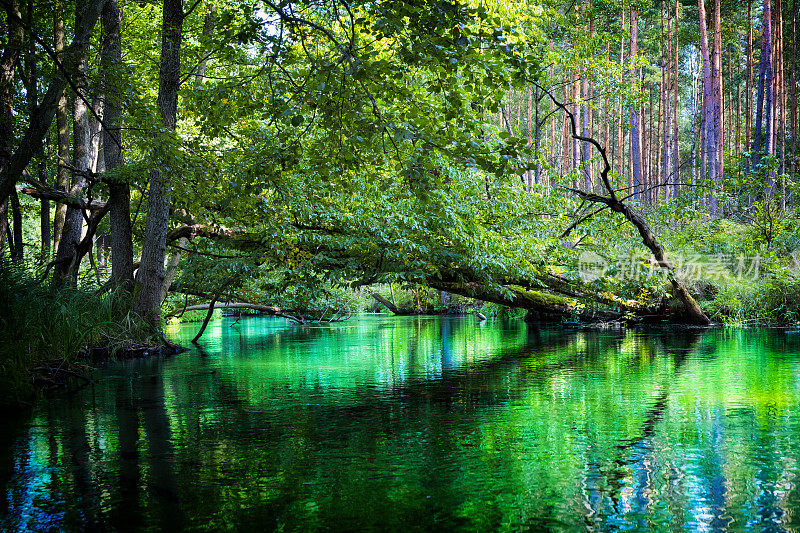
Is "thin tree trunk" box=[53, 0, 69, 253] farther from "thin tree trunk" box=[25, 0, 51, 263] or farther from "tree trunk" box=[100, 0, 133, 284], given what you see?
"tree trunk" box=[100, 0, 133, 284]

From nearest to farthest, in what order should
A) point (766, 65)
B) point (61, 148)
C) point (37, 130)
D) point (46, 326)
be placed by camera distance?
point (37, 130)
point (46, 326)
point (61, 148)
point (766, 65)

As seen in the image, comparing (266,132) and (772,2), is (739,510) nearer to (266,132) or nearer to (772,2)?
→ (266,132)

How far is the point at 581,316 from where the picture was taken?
796 inches

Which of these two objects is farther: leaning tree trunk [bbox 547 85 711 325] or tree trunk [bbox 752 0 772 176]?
tree trunk [bbox 752 0 772 176]

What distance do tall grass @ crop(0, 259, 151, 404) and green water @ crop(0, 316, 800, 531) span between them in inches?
24.0

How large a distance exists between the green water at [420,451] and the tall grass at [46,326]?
0.61 m

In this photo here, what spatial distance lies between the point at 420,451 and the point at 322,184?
813 cm

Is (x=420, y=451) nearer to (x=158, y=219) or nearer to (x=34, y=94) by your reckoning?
(x=34, y=94)

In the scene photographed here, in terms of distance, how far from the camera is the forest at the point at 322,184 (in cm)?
625

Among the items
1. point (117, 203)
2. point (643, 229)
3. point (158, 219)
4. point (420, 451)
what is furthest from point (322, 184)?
point (420, 451)

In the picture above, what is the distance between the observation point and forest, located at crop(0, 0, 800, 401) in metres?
6.25

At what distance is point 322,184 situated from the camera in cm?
1245

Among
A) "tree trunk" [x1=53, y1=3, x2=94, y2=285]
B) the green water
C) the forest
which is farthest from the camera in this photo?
"tree trunk" [x1=53, y1=3, x2=94, y2=285]

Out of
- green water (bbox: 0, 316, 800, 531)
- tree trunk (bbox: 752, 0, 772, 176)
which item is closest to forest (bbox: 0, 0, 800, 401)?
tree trunk (bbox: 752, 0, 772, 176)
